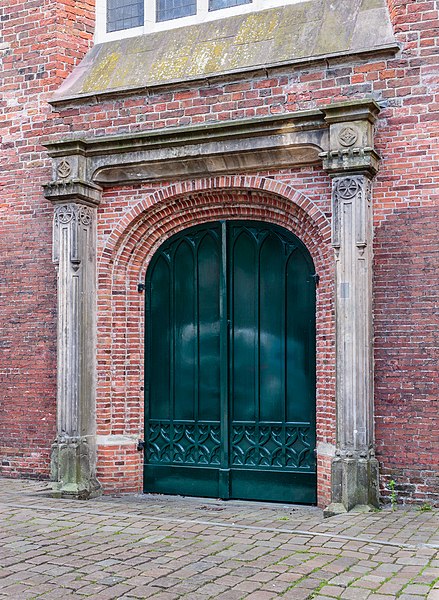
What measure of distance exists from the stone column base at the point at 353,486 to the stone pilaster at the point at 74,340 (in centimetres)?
291

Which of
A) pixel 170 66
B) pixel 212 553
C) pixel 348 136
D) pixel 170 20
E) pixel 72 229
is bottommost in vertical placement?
pixel 212 553

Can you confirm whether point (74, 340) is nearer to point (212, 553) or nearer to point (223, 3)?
point (212, 553)

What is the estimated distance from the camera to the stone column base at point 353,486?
724cm

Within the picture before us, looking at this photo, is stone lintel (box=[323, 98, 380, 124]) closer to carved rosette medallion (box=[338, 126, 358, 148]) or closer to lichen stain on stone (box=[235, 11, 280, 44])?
carved rosette medallion (box=[338, 126, 358, 148])

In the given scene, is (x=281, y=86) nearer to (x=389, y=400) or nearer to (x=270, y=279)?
(x=270, y=279)

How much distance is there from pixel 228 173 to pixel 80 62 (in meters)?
2.81

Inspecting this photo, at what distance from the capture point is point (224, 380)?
848 centimetres

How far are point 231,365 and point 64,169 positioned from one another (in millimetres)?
2993

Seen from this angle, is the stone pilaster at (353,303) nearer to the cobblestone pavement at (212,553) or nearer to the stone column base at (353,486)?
the stone column base at (353,486)

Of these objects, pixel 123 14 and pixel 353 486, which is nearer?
pixel 353 486

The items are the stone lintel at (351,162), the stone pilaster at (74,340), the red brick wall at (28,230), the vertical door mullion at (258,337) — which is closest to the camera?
the stone lintel at (351,162)

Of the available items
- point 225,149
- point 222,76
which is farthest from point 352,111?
point 222,76

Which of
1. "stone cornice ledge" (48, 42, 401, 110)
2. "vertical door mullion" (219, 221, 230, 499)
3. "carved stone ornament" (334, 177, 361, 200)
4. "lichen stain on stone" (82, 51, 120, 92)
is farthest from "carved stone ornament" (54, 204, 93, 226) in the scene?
"carved stone ornament" (334, 177, 361, 200)

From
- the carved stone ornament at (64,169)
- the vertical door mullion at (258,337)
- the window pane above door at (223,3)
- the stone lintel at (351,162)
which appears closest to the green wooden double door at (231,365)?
the vertical door mullion at (258,337)
